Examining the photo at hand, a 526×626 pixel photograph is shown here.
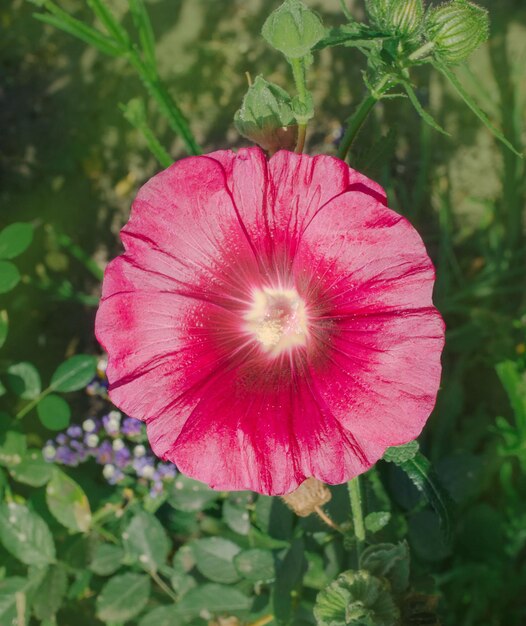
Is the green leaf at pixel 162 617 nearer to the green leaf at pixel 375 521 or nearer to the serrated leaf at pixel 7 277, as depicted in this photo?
the green leaf at pixel 375 521

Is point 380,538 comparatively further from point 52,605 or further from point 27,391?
point 27,391

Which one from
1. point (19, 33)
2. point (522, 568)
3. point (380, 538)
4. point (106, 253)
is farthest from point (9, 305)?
point (522, 568)

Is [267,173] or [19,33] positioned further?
[19,33]

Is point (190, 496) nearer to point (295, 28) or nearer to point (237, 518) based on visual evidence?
point (237, 518)

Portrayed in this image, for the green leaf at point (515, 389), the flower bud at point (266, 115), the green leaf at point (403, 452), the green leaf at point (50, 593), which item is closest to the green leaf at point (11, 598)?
the green leaf at point (50, 593)

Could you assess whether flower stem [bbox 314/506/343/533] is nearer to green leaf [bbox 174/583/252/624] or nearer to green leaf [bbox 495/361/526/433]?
green leaf [bbox 174/583/252/624]

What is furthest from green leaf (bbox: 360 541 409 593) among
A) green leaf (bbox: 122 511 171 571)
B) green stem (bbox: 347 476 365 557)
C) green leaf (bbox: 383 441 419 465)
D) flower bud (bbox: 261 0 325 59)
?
flower bud (bbox: 261 0 325 59)

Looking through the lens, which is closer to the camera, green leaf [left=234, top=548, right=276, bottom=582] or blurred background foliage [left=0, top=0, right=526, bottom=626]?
green leaf [left=234, top=548, right=276, bottom=582]
